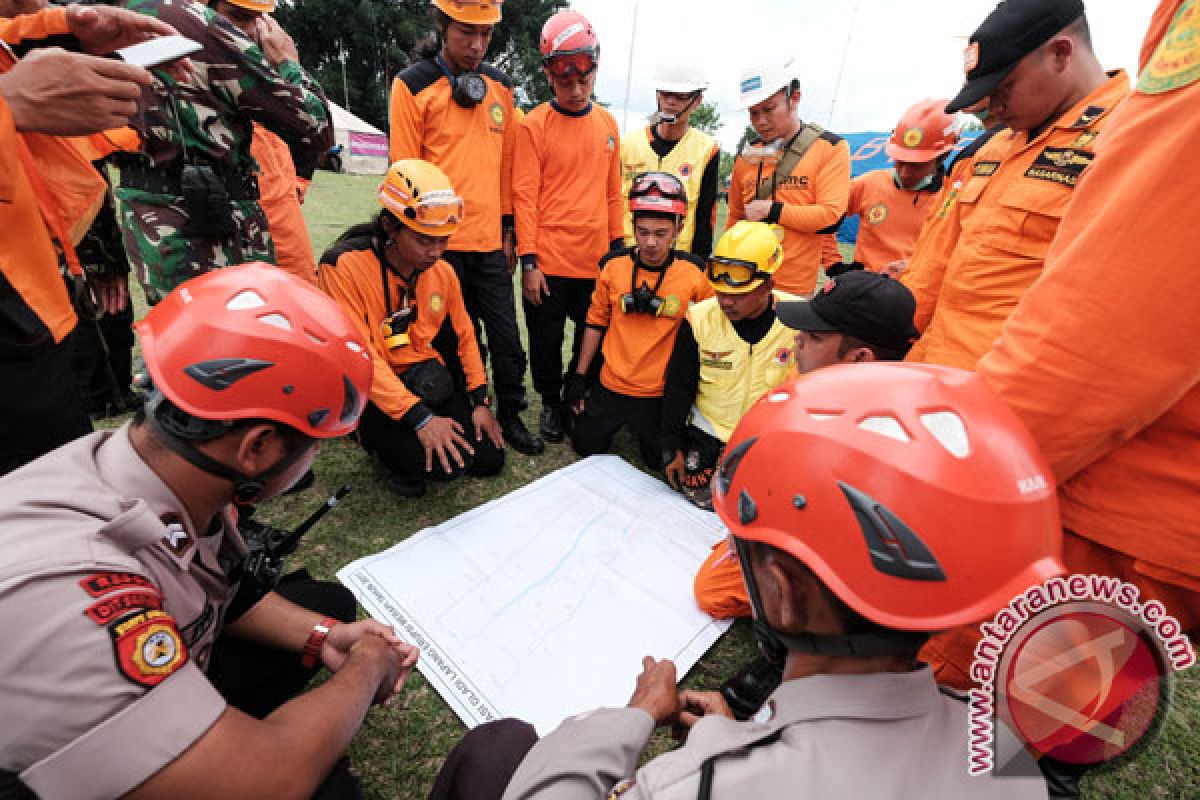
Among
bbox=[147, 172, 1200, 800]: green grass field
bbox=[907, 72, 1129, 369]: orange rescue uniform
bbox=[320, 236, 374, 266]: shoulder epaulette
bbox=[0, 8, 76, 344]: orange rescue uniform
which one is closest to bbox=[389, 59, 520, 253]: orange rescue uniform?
bbox=[320, 236, 374, 266]: shoulder epaulette

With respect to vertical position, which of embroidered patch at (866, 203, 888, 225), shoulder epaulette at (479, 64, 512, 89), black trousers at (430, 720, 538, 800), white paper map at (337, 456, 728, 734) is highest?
shoulder epaulette at (479, 64, 512, 89)

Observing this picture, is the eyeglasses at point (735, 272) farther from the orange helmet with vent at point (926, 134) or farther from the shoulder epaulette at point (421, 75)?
the orange helmet with vent at point (926, 134)

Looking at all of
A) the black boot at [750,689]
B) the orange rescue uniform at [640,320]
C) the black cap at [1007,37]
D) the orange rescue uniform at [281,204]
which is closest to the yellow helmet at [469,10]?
the orange rescue uniform at [281,204]

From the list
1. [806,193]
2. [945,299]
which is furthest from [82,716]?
[806,193]

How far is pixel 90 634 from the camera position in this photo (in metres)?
0.91

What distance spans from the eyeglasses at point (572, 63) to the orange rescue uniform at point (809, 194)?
63.5 inches

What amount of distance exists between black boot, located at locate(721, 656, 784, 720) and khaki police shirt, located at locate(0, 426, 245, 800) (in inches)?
72.0

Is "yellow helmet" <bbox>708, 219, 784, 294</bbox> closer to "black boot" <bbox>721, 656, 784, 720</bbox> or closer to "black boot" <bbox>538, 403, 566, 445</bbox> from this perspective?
"black boot" <bbox>538, 403, 566, 445</bbox>

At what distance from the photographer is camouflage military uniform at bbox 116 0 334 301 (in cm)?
234

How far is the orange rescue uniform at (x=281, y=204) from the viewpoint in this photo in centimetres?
377

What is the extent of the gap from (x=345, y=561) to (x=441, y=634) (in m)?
0.73

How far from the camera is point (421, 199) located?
286cm

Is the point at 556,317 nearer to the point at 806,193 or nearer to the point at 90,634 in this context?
the point at 806,193

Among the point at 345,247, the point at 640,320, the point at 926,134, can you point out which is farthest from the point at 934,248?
the point at 345,247
